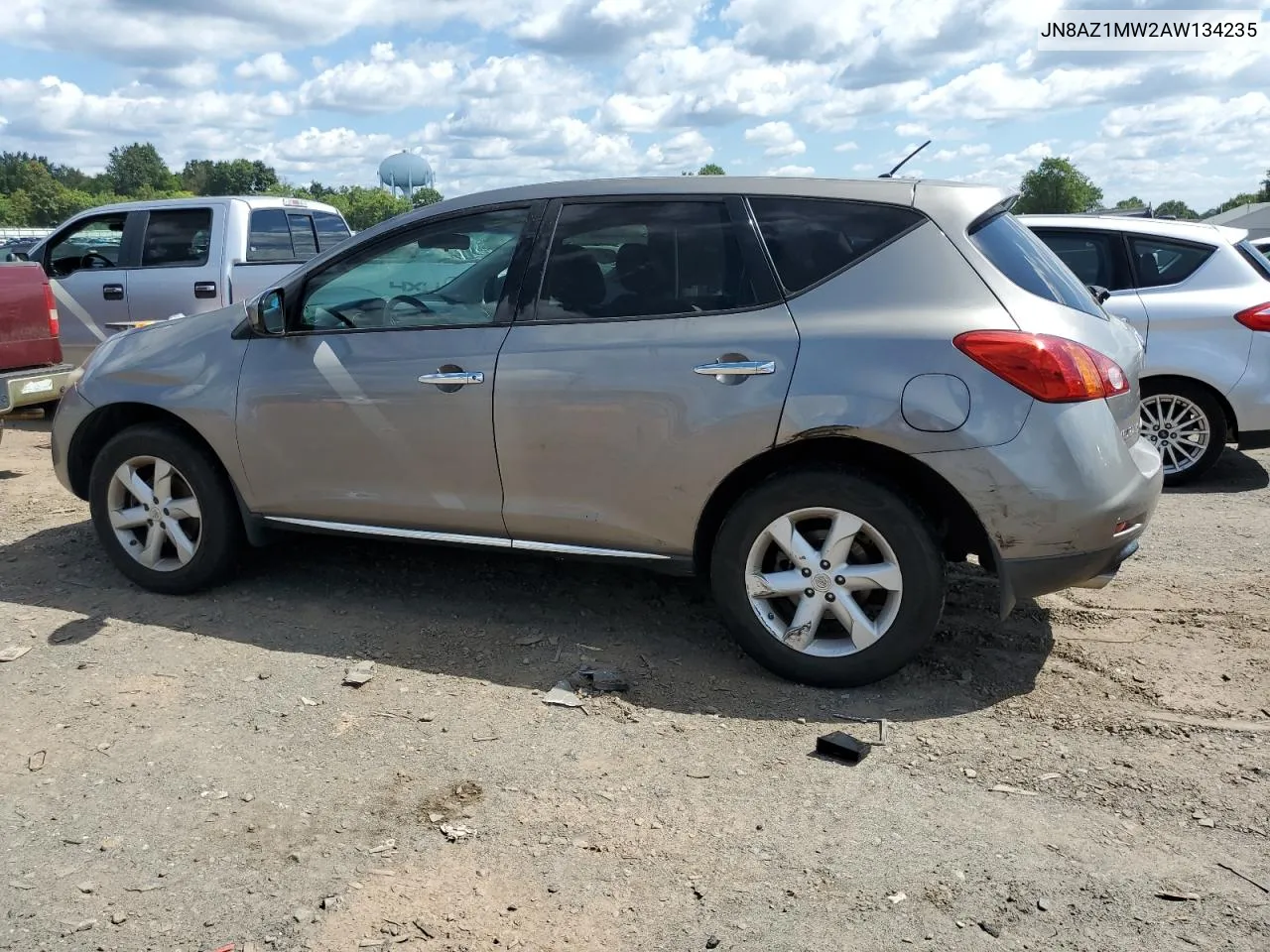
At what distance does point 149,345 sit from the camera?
16.9 ft

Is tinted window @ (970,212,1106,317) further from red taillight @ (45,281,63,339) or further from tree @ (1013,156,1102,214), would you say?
tree @ (1013,156,1102,214)

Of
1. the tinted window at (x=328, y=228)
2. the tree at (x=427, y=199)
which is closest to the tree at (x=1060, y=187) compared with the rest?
the tree at (x=427, y=199)

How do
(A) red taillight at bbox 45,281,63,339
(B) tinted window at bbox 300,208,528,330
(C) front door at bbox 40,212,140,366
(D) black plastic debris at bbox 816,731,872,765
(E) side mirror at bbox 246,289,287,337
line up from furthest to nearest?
(C) front door at bbox 40,212,140,366 < (A) red taillight at bbox 45,281,63,339 < (E) side mirror at bbox 246,289,287,337 < (B) tinted window at bbox 300,208,528,330 < (D) black plastic debris at bbox 816,731,872,765

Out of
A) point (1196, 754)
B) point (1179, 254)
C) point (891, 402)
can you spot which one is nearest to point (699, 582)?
point (891, 402)

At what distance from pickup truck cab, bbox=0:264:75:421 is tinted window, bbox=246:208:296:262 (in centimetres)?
202

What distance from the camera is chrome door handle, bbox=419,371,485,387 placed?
436cm

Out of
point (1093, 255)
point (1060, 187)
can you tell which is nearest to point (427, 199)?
point (1093, 255)

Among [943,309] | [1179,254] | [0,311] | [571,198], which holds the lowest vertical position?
[0,311]

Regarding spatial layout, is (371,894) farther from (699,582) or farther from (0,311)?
(0,311)

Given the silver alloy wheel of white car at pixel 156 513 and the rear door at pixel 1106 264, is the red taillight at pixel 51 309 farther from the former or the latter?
the rear door at pixel 1106 264

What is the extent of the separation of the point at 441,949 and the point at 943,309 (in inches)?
101

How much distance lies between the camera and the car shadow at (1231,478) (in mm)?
7254

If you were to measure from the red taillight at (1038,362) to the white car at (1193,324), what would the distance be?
369cm

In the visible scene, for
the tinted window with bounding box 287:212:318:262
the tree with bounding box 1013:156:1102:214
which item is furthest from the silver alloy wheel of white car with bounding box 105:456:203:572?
the tree with bounding box 1013:156:1102:214
